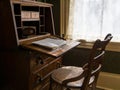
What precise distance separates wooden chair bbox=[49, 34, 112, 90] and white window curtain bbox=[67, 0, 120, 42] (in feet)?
2.23

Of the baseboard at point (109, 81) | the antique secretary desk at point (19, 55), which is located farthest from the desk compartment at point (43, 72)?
the baseboard at point (109, 81)

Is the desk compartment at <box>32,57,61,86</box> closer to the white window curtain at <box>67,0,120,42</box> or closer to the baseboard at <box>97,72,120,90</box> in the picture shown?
the white window curtain at <box>67,0,120,42</box>

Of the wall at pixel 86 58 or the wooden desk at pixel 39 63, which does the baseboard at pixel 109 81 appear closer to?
the wall at pixel 86 58

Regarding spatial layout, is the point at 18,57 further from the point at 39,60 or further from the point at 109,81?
the point at 109,81

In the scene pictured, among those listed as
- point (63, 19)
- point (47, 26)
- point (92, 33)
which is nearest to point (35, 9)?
point (47, 26)

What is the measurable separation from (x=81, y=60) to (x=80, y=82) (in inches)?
39.9

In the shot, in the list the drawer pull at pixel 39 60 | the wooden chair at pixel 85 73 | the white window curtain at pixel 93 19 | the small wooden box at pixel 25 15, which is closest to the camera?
the wooden chair at pixel 85 73

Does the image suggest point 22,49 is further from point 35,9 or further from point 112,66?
point 112,66

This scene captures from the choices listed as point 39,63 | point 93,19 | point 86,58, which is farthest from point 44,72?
point 93,19

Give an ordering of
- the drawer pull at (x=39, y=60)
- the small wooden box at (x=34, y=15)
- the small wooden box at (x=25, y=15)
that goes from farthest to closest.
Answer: the small wooden box at (x=34, y=15)
the small wooden box at (x=25, y=15)
the drawer pull at (x=39, y=60)

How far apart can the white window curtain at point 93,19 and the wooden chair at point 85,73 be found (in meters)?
0.68

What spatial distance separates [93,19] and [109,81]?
971 millimetres

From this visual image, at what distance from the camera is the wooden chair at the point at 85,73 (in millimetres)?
1438

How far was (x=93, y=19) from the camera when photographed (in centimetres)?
247
